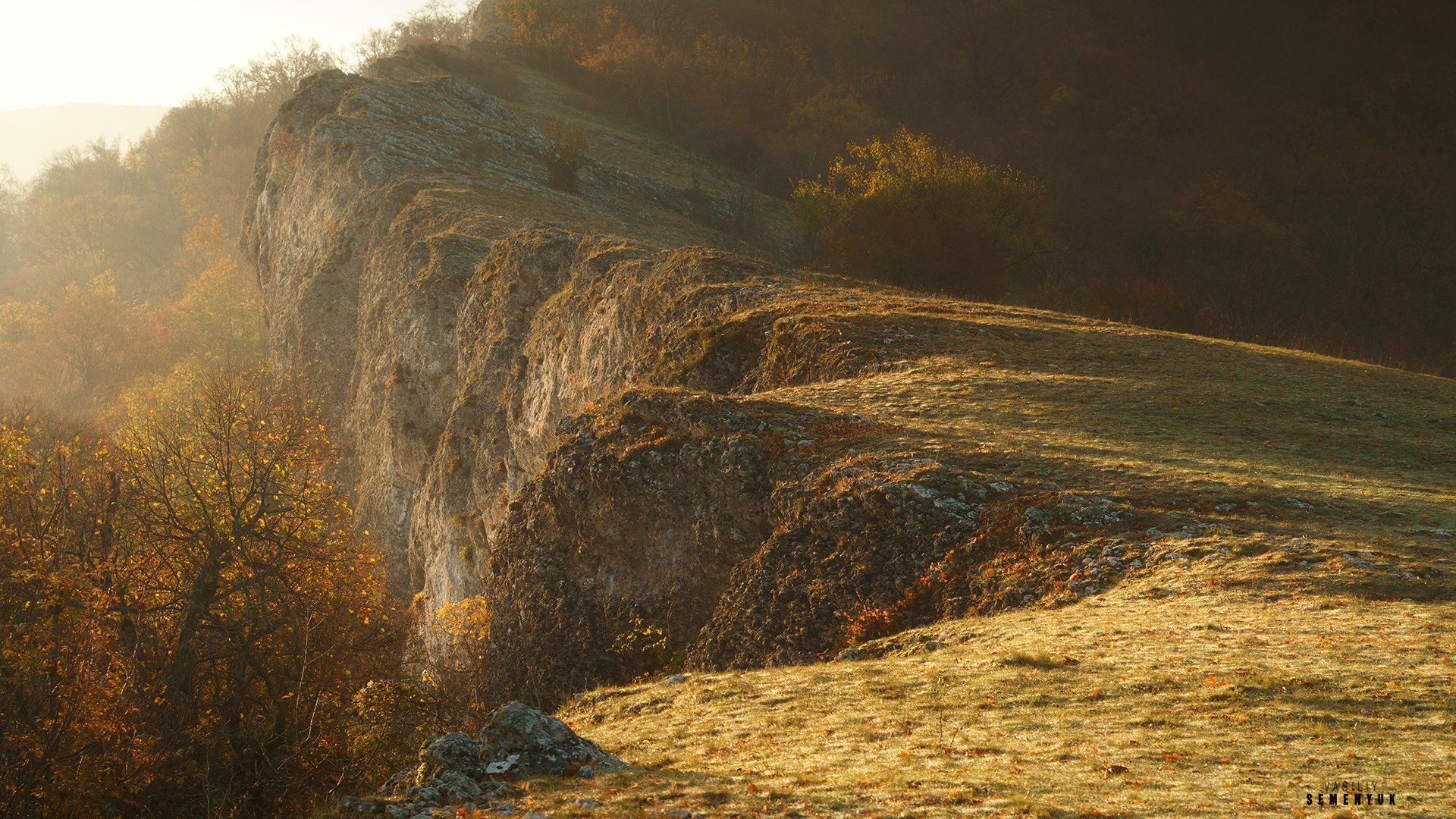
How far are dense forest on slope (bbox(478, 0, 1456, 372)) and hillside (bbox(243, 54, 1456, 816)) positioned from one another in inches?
1119

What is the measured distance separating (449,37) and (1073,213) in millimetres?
54522

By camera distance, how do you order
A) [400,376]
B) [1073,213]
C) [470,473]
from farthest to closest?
[1073,213] < [400,376] < [470,473]

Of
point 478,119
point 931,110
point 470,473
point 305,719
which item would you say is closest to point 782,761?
point 305,719

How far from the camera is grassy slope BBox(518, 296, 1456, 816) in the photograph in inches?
296

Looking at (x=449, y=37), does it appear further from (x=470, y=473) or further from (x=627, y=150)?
(x=470, y=473)

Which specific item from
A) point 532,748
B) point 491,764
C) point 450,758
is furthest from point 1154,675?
point 450,758

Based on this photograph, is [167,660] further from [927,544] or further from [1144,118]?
[1144,118]

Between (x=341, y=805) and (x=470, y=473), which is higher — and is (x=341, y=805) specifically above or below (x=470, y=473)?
above

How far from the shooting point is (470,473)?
3591 cm

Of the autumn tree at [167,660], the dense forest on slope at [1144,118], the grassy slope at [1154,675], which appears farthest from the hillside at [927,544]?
the dense forest on slope at [1144,118]

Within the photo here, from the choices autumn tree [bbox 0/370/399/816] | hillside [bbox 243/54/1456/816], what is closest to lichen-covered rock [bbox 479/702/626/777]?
hillside [bbox 243/54/1456/816]

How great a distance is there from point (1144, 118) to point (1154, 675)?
84.1 m

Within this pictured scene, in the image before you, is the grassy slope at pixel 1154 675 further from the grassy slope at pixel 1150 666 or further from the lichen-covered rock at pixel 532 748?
the lichen-covered rock at pixel 532 748

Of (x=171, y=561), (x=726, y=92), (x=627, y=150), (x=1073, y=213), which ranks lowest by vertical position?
(x=171, y=561)
